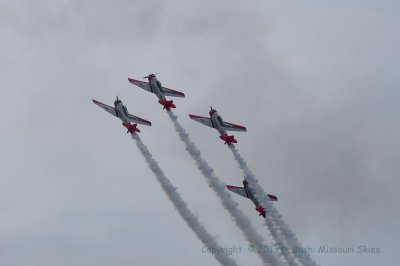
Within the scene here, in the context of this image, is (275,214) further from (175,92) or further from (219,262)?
(175,92)

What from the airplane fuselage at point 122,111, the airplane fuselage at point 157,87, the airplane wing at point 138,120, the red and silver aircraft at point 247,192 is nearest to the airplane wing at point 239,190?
the red and silver aircraft at point 247,192

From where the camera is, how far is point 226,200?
18350 cm

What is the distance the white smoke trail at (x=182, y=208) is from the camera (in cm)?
17888

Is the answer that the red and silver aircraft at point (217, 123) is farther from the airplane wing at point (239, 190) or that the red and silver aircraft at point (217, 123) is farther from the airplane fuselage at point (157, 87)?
the airplane wing at point (239, 190)

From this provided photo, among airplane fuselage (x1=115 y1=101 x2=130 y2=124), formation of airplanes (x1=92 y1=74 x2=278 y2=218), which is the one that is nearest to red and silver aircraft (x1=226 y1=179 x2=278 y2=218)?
formation of airplanes (x1=92 y1=74 x2=278 y2=218)

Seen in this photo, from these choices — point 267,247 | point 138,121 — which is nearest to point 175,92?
point 138,121

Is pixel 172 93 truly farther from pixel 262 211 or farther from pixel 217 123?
pixel 262 211

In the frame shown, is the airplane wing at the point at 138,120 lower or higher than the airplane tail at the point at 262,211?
higher

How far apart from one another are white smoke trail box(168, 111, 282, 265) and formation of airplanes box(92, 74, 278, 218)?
4995 millimetres

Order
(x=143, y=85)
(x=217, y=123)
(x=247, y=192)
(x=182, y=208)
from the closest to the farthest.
Result: 1. (x=182, y=208)
2. (x=217, y=123)
3. (x=247, y=192)
4. (x=143, y=85)

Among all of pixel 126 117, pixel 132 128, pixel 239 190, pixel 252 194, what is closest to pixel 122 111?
pixel 126 117

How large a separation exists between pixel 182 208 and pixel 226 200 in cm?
900

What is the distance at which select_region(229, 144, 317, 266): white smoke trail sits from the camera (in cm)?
18338

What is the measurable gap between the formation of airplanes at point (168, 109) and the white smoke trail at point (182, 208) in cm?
563
